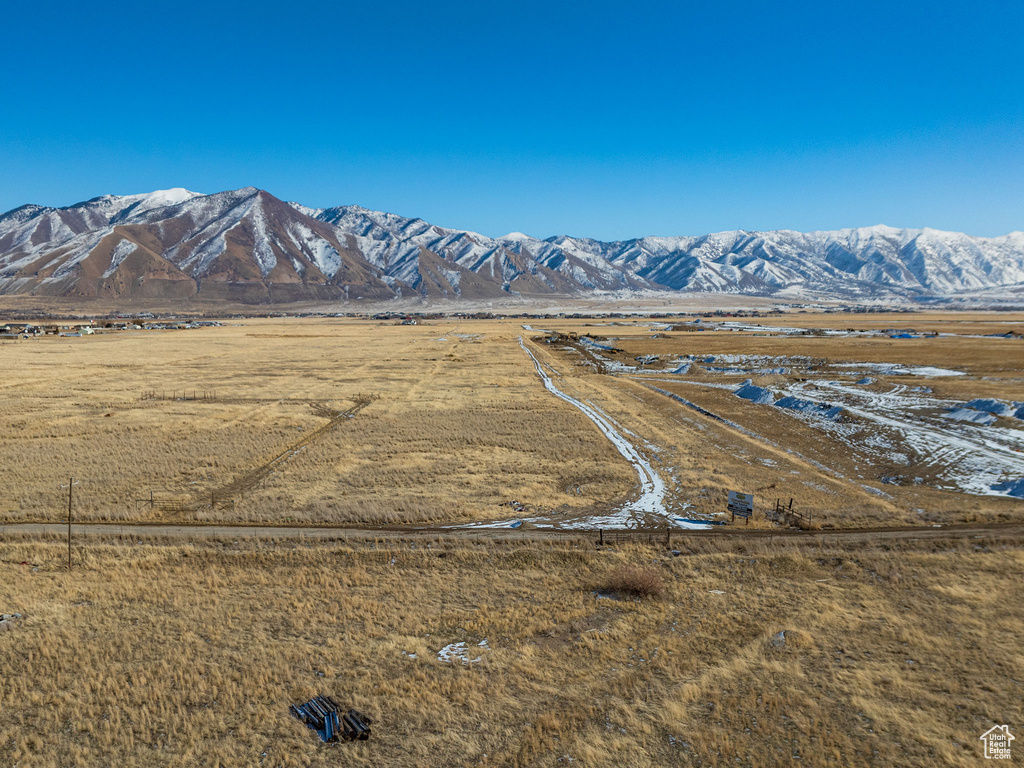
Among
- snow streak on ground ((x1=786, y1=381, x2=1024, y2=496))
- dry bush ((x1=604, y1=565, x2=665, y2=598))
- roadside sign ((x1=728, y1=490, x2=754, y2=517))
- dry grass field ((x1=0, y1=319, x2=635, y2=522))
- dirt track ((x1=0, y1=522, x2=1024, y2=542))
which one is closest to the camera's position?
dry bush ((x1=604, y1=565, x2=665, y2=598))

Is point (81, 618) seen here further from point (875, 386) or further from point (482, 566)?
point (875, 386)

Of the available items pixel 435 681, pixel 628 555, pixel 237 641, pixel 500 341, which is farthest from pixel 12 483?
pixel 500 341

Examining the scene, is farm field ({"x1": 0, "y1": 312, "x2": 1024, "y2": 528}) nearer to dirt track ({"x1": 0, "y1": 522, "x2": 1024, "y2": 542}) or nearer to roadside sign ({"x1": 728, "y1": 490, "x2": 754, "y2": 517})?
roadside sign ({"x1": 728, "y1": 490, "x2": 754, "y2": 517})

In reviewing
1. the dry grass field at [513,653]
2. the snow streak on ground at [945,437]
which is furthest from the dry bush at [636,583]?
the snow streak on ground at [945,437]

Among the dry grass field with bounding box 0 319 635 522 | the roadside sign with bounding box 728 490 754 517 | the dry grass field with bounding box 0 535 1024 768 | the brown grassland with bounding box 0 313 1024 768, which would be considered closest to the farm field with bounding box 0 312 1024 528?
the dry grass field with bounding box 0 319 635 522

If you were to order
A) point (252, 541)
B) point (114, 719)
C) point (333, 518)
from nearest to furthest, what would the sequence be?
1. point (114, 719)
2. point (252, 541)
3. point (333, 518)
